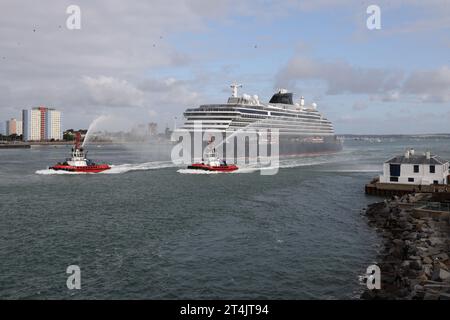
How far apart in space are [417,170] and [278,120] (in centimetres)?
5455

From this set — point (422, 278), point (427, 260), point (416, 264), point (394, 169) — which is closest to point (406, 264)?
point (416, 264)

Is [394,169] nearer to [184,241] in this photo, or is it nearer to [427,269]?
[427,269]

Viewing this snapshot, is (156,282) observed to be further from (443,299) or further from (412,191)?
(412,191)

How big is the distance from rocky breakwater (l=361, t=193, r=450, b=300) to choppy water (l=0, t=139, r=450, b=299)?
1.08 meters

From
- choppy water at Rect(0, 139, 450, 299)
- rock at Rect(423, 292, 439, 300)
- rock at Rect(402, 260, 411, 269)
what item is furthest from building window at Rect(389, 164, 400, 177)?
rock at Rect(423, 292, 439, 300)

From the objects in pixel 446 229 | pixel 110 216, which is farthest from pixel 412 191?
pixel 110 216

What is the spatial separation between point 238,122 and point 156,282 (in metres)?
64.1

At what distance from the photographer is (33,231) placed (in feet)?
82.6

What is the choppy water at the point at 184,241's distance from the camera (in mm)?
17016

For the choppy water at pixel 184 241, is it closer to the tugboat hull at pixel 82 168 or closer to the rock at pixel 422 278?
the rock at pixel 422 278

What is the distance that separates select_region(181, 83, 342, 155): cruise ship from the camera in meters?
79.8

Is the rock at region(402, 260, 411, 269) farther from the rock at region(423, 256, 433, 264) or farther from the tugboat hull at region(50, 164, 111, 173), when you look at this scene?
the tugboat hull at region(50, 164, 111, 173)

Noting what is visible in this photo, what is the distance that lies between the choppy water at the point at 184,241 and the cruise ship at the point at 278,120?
3635cm
